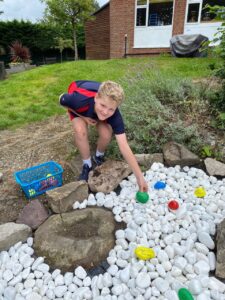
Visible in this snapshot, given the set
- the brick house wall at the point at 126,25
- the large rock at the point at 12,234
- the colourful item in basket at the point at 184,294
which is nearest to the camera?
the colourful item in basket at the point at 184,294

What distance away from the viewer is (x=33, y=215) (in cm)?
175

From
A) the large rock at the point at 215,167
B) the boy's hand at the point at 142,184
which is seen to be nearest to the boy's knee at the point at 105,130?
the boy's hand at the point at 142,184

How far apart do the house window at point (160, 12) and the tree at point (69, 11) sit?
98.4 inches

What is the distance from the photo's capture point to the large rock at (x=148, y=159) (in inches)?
89.3

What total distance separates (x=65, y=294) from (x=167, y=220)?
2.55ft

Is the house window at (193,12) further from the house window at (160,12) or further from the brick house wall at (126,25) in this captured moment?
the house window at (160,12)

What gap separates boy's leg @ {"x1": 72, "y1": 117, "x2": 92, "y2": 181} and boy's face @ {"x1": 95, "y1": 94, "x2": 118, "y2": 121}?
224 mm

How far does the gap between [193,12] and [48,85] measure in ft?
22.4

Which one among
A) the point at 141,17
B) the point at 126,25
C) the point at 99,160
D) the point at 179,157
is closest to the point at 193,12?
the point at 141,17

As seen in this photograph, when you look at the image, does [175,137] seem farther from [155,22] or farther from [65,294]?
[155,22]

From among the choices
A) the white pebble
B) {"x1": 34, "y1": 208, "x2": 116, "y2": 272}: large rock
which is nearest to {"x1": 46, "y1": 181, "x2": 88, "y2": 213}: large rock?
{"x1": 34, "y1": 208, "x2": 116, "y2": 272}: large rock

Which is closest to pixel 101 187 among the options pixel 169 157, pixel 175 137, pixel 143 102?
pixel 169 157

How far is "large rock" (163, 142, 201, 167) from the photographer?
2.25 metres

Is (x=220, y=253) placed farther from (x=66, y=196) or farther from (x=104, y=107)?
(x=104, y=107)
